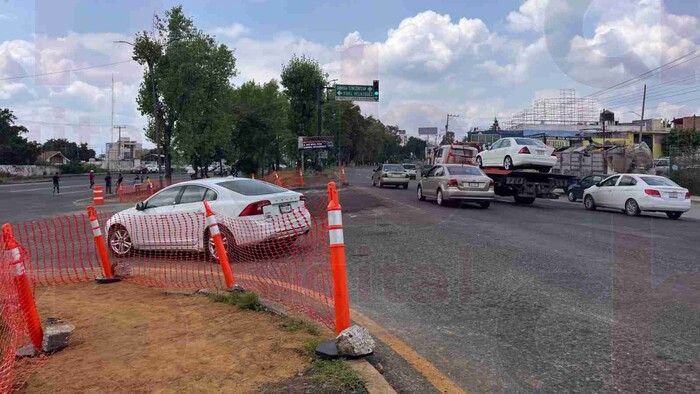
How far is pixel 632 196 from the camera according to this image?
17328mm

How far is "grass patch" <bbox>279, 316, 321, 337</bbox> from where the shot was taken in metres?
4.90

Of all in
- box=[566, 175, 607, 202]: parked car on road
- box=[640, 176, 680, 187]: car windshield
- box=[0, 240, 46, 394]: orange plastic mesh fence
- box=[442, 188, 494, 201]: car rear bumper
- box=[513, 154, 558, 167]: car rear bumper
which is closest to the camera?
box=[0, 240, 46, 394]: orange plastic mesh fence

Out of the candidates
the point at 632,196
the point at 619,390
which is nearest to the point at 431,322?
the point at 619,390

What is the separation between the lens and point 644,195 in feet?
55.3

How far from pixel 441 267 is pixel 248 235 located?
3228mm

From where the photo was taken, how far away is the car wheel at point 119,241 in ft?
33.8

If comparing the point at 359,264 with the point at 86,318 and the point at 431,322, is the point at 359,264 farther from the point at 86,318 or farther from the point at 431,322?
the point at 86,318

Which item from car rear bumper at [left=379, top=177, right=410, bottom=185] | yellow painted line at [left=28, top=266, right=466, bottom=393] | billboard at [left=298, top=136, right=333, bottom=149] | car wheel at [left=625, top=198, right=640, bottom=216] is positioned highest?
billboard at [left=298, top=136, right=333, bottom=149]

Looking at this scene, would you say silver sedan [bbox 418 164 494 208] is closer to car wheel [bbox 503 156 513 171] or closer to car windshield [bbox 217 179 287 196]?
car wheel [bbox 503 156 513 171]

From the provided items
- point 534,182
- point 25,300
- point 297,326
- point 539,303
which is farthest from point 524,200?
point 25,300

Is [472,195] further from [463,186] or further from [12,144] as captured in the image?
[12,144]

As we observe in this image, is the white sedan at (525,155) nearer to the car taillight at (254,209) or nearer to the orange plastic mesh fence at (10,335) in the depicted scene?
the car taillight at (254,209)

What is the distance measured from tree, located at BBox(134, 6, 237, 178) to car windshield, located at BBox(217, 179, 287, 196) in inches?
1001

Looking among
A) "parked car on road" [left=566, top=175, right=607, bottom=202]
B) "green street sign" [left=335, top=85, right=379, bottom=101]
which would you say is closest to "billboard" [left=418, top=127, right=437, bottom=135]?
"green street sign" [left=335, top=85, right=379, bottom=101]
